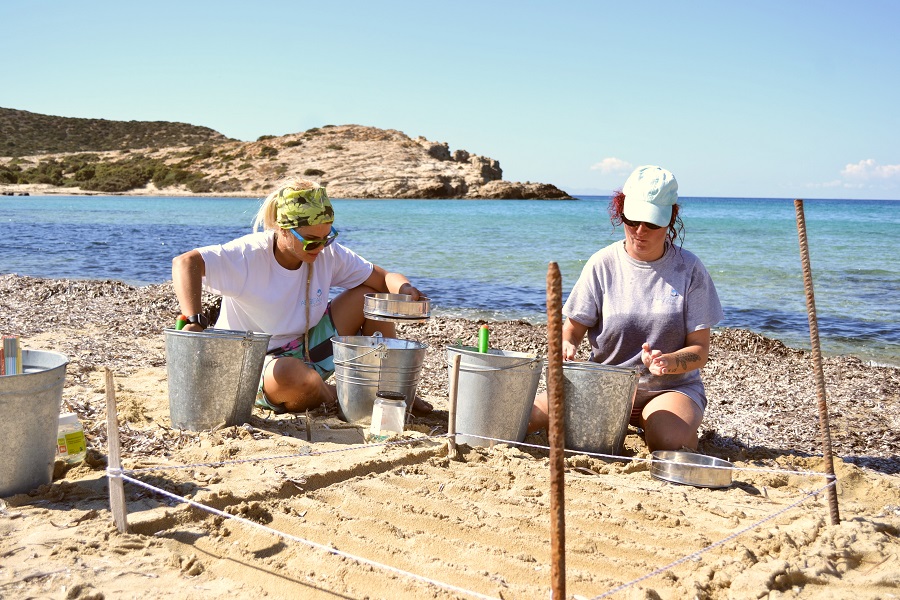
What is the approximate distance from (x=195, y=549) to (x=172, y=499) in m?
0.42

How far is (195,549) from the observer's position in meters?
2.74

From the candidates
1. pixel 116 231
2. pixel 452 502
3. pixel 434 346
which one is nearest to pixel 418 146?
pixel 116 231

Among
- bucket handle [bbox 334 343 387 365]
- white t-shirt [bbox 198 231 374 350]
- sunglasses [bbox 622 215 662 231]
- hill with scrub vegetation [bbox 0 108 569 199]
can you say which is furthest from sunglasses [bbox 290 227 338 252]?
hill with scrub vegetation [bbox 0 108 569 199]

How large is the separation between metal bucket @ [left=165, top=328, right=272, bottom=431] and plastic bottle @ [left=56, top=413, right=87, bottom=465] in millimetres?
618

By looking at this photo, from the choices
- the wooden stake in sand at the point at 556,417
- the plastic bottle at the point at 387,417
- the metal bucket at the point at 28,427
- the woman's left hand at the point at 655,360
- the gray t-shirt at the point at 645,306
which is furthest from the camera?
the plastic bottle at the point at 387,417

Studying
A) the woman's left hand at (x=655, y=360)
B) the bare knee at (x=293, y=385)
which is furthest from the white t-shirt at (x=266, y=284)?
the woman's left hand at (x=655, y=360)

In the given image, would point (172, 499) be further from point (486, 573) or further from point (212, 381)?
point (486, 573)

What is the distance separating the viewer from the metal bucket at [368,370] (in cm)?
425

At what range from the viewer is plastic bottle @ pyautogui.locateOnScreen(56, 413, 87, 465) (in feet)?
11.0

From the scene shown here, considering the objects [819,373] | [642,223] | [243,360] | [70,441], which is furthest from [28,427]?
[819,373]

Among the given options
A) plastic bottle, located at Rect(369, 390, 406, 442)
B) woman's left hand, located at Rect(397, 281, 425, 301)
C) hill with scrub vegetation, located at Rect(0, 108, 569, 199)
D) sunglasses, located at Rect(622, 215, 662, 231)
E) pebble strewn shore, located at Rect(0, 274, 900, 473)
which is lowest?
pebble strewn shore, located at Rect(0, 274, 900, 473)

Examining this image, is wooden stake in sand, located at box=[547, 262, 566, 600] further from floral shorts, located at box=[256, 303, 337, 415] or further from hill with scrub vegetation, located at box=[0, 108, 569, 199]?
hill with scrub vegetation, located at box=[0, 108, 569, 199]

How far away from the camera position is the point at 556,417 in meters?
1.87

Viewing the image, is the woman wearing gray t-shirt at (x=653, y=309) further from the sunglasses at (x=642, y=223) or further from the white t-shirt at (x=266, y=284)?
the white t-shirt at (x=266, y=284)
